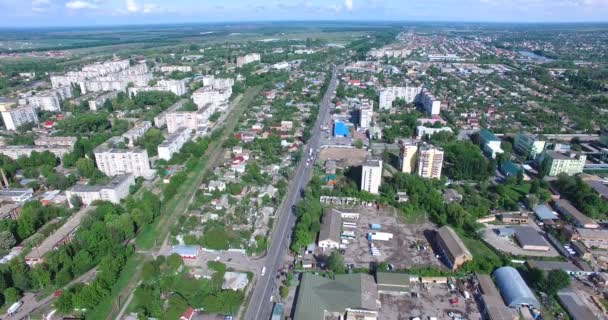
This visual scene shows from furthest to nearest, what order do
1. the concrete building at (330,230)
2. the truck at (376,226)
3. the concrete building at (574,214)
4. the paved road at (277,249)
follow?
the truck at (376,226), the concrete building at (574,214), the concrete building at (330,230), the paved road at (277,249)

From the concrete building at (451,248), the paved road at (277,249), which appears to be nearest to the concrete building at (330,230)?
the paved road at (277,249)

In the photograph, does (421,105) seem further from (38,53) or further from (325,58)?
(38,53)

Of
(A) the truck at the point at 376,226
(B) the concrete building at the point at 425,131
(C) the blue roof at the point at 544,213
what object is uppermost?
(B) the concrete building at the point at 425,131

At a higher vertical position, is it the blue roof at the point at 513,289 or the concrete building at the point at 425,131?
the concrete building at the point at 425,131

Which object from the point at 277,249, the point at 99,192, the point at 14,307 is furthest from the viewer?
the point at 99,192

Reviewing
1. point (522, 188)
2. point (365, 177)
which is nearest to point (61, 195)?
point (365, 177)

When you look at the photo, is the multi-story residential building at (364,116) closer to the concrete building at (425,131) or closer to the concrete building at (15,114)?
the concrete building at (425,131)

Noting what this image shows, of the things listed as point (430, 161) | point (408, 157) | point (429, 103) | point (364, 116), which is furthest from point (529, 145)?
point (364, 116)

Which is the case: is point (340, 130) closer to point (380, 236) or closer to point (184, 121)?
point (184, 121)

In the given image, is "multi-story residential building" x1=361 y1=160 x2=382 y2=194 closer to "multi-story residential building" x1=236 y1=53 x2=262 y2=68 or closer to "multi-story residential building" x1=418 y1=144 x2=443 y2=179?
"multi-story residential building" x1=418 y1=144 x2=443 y2=179
